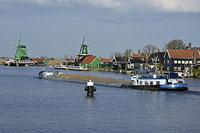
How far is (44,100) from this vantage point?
198 feet

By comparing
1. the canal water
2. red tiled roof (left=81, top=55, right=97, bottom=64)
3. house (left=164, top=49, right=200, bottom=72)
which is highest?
red tiled roof (left=81, top=55, right=97, bottom=64)

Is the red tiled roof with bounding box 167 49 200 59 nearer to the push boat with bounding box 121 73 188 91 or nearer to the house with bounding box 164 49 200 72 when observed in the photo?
the house with bounding box 164 49 200 72

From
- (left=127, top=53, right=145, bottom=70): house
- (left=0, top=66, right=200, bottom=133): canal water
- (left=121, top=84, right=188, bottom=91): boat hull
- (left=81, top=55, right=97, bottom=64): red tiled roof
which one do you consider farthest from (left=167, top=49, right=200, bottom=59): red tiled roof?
(left=0, top=66, right=200, bottom=133): canal water

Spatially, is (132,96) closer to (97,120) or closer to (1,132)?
(97,120)

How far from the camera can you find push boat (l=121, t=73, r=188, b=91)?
74.7 meters

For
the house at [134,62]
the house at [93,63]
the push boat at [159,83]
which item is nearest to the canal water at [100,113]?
the push boat at [159,83]

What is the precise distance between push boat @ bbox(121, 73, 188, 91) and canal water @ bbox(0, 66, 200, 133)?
6763 millimetres

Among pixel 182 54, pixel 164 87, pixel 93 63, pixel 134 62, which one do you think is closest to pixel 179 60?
pixel 182 54

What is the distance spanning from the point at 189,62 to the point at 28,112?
89.3 metres

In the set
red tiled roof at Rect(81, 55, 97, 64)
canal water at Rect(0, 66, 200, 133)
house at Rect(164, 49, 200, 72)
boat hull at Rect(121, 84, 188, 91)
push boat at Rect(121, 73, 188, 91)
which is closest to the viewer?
canal water at Rect(0, 66, 200, 133)

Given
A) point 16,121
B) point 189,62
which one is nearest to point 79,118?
point 16,121

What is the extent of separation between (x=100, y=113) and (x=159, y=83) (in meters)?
29.6

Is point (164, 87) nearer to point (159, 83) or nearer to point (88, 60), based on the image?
point (159, 83)

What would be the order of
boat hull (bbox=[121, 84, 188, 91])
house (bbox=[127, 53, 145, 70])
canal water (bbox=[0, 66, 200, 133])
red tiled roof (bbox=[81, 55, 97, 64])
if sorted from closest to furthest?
canal water (bbox=[0, 66, 200, 133]), boat hull (bbox=[121, 84, 188, 91]), house (bbox=[127, 53, 145, 70]), red tiled roof (bbox=[81, 55, 97, 64])
